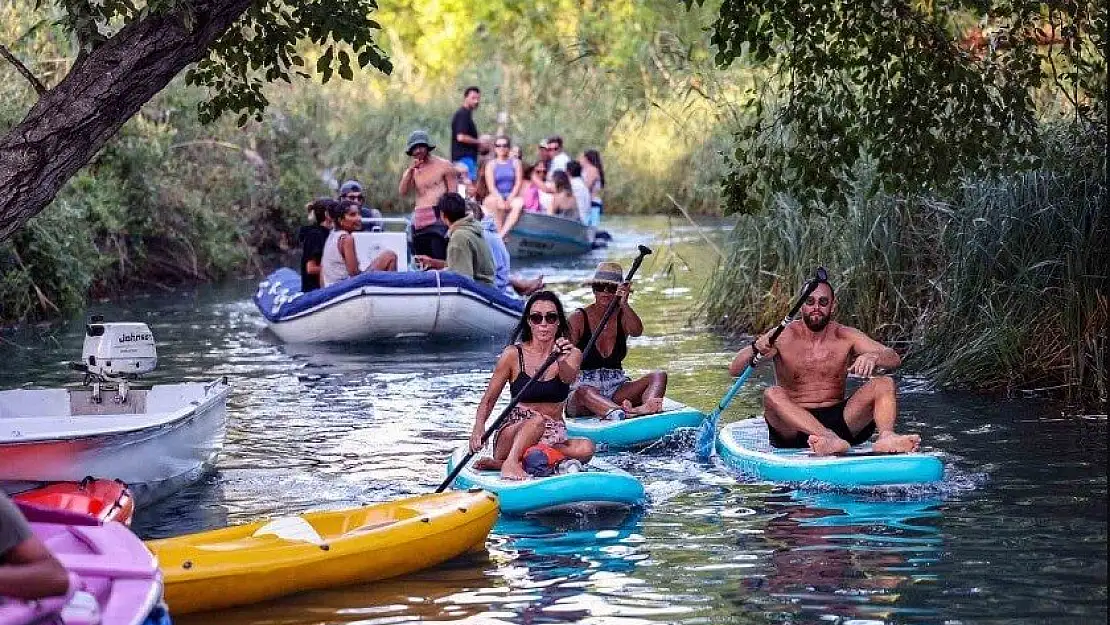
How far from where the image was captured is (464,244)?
627 inches

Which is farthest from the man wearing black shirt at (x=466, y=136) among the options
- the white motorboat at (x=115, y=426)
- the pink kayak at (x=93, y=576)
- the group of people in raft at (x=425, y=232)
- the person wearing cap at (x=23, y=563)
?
the person wearing cap at (x=23, y=563)

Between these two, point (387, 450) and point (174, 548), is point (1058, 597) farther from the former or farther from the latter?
point (387, 450)

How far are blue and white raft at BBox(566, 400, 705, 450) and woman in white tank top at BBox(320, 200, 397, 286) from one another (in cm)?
541

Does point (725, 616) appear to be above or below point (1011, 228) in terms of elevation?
below

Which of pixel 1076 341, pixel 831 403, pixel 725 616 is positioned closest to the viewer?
pixel 725 616

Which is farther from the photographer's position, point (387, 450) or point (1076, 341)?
point (1076, 341)

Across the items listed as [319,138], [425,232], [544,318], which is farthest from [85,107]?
[319,138]

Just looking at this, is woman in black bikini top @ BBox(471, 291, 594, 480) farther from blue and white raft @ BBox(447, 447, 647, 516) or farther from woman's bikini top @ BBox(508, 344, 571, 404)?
blue and white raft @ BBox(447, 447, 647, 516)

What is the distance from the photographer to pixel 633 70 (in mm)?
34688

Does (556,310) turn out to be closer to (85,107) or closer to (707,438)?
(707,438)

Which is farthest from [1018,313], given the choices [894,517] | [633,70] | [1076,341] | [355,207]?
[633,70]

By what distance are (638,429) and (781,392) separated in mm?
1142

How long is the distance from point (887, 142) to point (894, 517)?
2.45 meters

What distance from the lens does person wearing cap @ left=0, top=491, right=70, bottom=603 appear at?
16.3ft
